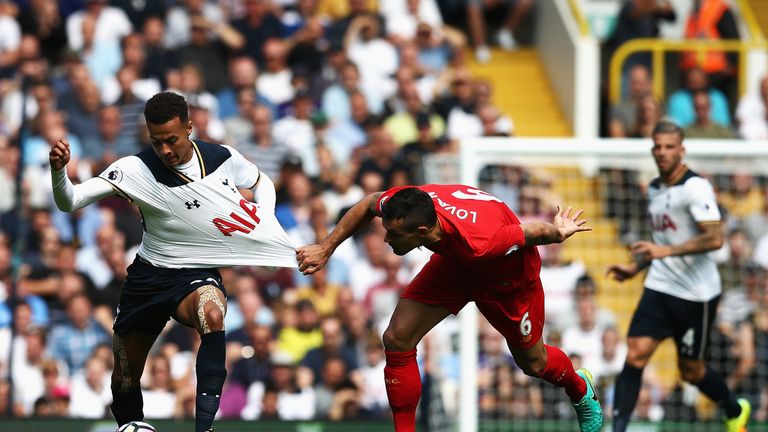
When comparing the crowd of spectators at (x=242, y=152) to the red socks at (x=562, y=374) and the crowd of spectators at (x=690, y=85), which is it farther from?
the red socks at (x=562, y=374)

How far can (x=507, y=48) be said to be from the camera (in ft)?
57.3

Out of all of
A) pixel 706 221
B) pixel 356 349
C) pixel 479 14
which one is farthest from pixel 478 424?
pixel 479 14


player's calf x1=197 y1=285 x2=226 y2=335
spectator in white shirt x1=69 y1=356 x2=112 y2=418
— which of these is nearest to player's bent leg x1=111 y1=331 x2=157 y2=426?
player's calf x1=197 y1=285 x2=226 y2=335

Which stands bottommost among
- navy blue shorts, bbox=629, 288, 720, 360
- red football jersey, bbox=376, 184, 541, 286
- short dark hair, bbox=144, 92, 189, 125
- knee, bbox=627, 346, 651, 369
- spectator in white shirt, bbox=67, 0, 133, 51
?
knee, bbox=627, 346, 651, 369

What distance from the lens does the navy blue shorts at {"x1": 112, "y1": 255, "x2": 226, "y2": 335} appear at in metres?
8.09

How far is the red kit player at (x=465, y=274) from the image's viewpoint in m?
7.77

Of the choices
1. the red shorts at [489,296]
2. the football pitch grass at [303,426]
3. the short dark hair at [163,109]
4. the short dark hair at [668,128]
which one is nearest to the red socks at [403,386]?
the red shorts at [489,296]

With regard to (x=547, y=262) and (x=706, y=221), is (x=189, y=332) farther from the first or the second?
(x=706, y=221)

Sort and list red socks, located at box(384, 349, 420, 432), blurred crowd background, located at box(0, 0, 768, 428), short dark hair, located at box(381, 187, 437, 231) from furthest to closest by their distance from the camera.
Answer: blurred crowd background, located at box(0, 0, 768, 428), red socks, located at box(384, 349, 420, 432), short dark hair, located at box(381, 187, 437, 231)

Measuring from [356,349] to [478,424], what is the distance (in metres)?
1.34

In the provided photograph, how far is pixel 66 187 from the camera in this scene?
25.3 ft

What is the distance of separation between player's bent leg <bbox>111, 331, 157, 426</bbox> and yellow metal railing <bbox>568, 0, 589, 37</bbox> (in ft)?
28.2

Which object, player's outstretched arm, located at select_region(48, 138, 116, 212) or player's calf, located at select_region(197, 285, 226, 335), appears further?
player's calf, located at select_region(197, 285, 226, 335)

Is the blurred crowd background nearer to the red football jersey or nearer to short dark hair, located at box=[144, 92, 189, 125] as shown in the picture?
A: the red football jersey
